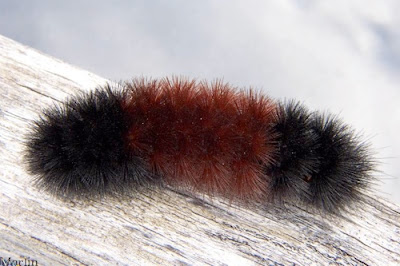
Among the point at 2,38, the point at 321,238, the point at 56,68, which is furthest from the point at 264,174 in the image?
the point at 2,38

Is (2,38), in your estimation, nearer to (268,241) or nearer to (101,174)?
(101,174)

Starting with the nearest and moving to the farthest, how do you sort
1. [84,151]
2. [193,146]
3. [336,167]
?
1. [84,151]
2. [193,146]
3. [336,167]

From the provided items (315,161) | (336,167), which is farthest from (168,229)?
(336,167)

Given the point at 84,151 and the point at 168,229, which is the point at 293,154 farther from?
the point at 84,151

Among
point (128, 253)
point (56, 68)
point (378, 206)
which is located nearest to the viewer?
point (128, 253)

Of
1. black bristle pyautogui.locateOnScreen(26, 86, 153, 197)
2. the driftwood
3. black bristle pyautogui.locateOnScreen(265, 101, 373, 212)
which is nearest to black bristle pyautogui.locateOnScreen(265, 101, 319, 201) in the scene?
black bristle pyautogui.locateOnScreen(265, 101, 373, 212)

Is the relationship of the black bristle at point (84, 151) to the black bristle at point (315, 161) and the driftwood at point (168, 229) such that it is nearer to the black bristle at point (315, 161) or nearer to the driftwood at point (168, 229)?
the driftwood at point (168, 229)
